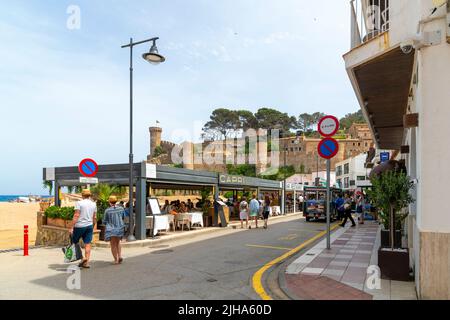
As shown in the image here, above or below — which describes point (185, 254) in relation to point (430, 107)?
below

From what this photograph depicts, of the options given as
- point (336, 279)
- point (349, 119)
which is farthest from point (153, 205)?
point (349, 119)

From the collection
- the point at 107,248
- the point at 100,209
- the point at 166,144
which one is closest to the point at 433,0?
the point at 107,248

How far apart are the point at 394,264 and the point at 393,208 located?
3.43 ft

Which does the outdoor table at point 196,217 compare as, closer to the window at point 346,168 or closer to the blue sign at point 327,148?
the blue sign at point 327,148

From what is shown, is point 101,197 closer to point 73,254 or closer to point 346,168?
point 73,254

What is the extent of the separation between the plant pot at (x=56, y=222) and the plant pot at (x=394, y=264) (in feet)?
36.2

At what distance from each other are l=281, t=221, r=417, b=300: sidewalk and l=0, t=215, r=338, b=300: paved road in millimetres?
563

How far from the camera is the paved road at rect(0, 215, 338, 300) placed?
603 cm

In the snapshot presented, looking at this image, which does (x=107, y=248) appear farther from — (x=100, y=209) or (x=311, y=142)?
(x=311, y=142)

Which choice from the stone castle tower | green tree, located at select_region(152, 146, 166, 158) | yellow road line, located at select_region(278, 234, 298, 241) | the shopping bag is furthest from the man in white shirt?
the stone castle tower

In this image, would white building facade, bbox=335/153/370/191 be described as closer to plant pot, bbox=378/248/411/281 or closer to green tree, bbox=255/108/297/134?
plant pot, bbox=378/248/411/281

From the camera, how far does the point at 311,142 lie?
380 ft

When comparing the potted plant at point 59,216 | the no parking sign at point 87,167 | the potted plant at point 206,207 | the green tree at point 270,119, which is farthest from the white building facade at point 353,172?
the green tree at point 270,119

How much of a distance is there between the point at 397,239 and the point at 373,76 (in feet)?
11.9
